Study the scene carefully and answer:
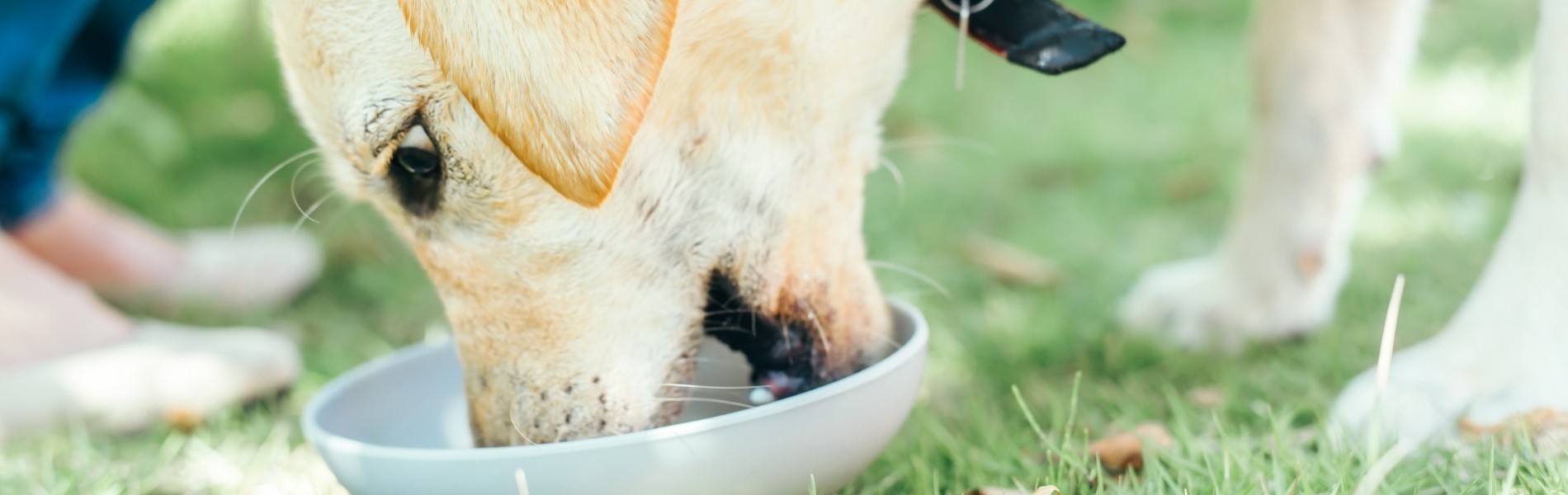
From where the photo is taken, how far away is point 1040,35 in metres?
1.23

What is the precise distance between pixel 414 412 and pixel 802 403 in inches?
21.7

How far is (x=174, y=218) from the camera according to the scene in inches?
107

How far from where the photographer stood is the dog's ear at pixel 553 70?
2.78 ft

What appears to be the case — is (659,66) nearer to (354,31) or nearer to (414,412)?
(354,31)

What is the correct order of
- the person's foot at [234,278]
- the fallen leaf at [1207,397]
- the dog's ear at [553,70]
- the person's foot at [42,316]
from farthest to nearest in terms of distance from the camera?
the person's foot at [234,278], the person's foot at [42,316], the fallen leaf at [1207,397], the dog's ear at [553,70]

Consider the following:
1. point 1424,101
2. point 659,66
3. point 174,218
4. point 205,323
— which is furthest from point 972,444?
point 1424,101

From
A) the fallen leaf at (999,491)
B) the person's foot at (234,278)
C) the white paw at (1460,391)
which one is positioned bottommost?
the person's foot at (234,278)

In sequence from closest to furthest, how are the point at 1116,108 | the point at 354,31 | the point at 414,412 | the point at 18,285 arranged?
the point at 354,31 < the point at 414,412 < the point at 18,285 < the point at 1116,108

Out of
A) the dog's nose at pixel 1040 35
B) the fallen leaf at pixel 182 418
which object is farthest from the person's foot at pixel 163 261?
the dog's nose at pixel 1040 35

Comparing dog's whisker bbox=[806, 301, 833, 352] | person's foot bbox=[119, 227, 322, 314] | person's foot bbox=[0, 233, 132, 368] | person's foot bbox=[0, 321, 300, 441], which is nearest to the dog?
dog's whisker bbox=[806, 301, 833, 352]

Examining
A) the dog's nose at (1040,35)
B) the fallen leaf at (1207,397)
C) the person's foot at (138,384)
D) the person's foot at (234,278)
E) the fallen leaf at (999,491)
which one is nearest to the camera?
the fallen leaf at (999,491)

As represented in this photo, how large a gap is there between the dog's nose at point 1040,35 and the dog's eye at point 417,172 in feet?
1.76

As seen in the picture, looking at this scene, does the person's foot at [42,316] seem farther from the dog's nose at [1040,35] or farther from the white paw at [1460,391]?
the white paw at [1460,391]

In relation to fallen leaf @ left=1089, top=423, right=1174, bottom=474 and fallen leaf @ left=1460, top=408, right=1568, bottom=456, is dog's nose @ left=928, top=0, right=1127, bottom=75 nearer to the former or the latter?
fallen leaf @ left=1089, top=423, right=1174, bottom=474
